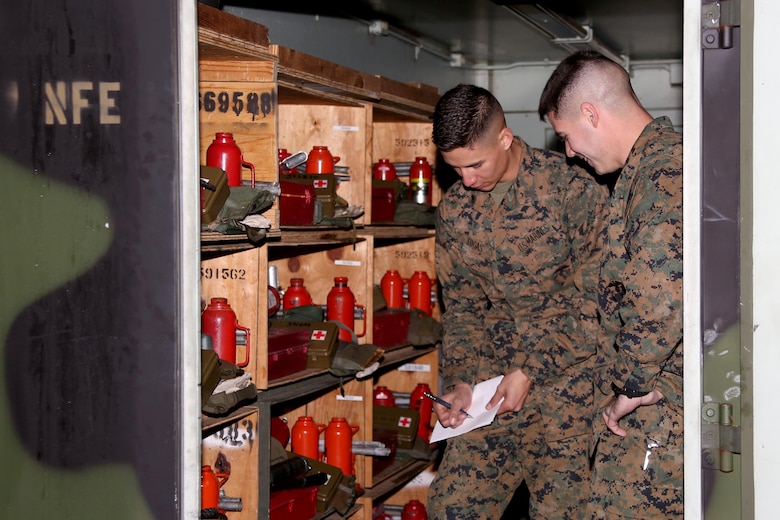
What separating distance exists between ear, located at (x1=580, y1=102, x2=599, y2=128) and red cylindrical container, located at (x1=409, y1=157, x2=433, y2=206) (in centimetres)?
217

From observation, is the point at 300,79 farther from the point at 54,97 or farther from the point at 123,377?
the point at 123,377

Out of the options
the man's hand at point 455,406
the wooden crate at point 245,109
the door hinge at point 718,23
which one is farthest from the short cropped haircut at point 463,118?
the door hinge at point 718,23

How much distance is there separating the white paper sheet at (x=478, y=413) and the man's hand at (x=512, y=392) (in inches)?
1.8

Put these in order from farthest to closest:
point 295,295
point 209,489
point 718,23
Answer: point 295,295
point 209,489
point 718,23

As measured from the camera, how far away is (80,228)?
2588mm

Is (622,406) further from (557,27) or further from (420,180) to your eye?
(557,27)

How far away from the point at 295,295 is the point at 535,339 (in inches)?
47.5

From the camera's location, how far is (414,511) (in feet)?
15.8

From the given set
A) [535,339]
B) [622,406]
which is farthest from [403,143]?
[622,406]

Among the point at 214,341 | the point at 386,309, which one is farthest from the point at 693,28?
the point at 386,309

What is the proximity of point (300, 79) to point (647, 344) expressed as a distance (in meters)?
1.81

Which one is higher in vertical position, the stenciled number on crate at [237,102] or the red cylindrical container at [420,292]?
the stenciled number on crate at [237,102]

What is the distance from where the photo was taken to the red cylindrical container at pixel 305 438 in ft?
13.5

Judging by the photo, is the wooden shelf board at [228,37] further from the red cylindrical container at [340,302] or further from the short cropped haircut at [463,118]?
the red cylindrical container at [340,302]
